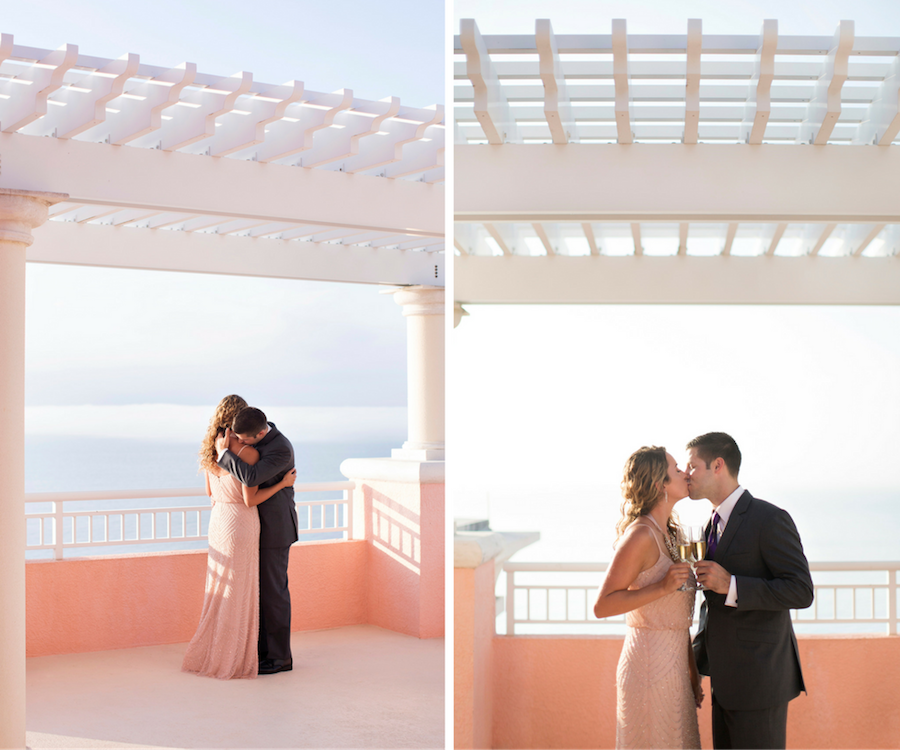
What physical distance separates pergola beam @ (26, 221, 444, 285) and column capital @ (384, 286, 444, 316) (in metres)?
0.05

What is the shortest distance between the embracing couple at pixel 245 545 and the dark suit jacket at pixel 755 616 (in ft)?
7.34

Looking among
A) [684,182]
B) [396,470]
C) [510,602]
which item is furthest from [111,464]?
[684,182]

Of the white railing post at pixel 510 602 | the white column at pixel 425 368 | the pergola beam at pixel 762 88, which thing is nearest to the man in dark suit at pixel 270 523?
the white column at pixel 425 368

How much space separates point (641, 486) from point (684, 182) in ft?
2.75

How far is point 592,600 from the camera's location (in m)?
3.14

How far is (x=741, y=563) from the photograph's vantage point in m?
2.10

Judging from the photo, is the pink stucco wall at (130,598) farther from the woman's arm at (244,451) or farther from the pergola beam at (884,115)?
the pergola beam at (884,115)

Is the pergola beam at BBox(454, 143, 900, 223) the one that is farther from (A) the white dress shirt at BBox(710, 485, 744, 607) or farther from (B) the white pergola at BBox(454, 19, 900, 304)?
(A) the white dress shirt at BBox(710, 485, 744, 607)

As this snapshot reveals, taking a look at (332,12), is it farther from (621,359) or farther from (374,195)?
(621,359)

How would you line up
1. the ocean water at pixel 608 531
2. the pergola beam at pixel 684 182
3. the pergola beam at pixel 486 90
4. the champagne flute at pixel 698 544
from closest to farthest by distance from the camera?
1. the champagne flute at pixel 698 544
2. the pergola beam at pixel 486 90
3. the pergola beam at pixel 684 182
4. the ocean water at pixel 608 531

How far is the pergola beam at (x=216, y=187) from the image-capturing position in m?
3.08

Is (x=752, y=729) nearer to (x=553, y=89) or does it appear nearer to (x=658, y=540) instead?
(x=658, y=540)

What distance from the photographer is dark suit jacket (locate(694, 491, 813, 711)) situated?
2.05m

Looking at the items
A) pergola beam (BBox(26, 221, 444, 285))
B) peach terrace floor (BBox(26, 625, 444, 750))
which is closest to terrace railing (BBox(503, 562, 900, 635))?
peach terrace floor (BBox(26, 625, 444, 750))
